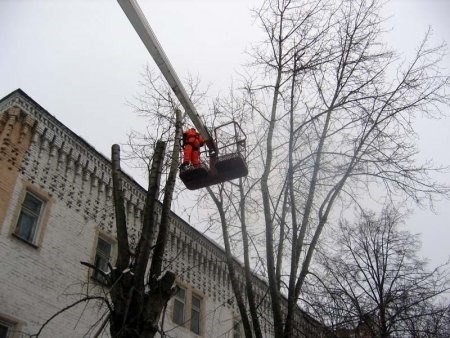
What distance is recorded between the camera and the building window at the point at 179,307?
1477 cm

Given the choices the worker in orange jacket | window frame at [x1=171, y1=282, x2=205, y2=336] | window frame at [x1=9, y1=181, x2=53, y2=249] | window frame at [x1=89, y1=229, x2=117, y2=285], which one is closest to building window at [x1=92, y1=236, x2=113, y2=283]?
window frame at [x1=89, y1=229, x2=117, y2=285]

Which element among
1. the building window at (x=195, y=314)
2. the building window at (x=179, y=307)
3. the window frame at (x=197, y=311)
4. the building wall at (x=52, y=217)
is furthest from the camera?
the building window at (x=195, y=314)

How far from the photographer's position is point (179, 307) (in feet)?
49.5

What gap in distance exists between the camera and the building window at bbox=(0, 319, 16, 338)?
9375 millimetres

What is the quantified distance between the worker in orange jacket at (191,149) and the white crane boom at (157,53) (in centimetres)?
106

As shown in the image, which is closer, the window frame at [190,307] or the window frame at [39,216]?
the window frame at [39,216]

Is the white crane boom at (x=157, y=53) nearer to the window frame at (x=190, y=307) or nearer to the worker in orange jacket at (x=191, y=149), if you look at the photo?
the worker in orange jacket at (x=191, y=149)

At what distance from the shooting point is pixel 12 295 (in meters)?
9.71

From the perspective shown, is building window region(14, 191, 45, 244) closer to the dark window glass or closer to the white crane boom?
the dark window glass

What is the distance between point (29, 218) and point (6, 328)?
2.50 metres

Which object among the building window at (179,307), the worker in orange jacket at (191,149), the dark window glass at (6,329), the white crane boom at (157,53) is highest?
the white crane boom at (157,53)

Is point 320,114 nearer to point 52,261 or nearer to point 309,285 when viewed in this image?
point 309,285

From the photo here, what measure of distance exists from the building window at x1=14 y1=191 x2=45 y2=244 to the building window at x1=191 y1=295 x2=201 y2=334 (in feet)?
21.8

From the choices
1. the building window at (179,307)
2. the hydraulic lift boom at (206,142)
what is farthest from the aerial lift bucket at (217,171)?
the building window at (179,307)
